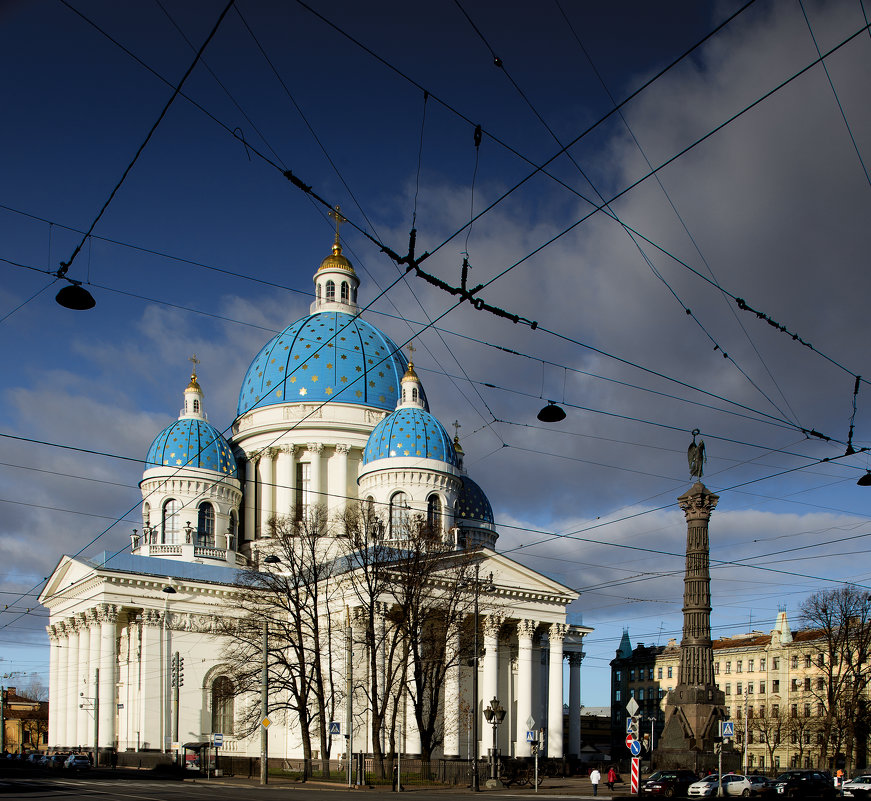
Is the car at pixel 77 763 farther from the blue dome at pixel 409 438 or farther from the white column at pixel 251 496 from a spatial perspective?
the blue dome at pixel 409 438

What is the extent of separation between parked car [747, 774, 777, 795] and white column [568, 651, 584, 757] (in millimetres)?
32454

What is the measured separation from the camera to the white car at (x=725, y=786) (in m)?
34.8

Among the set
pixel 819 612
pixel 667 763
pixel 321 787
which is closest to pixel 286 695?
pixel 321 787

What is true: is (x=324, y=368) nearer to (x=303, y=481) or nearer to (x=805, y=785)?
(x=303, y=481)

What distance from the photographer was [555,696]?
60406mm

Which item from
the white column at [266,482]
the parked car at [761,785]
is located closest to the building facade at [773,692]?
the white column at [266,482]

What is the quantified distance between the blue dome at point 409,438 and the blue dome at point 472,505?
679cm

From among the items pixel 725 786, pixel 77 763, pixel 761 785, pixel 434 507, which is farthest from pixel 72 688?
pixel 761 785

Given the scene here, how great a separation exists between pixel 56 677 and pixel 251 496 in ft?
56.1

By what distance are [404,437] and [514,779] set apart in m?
23.3

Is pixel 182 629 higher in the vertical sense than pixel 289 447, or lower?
lower

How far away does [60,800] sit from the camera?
24.9 m

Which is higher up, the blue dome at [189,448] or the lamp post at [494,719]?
the blue dome at [189,448]

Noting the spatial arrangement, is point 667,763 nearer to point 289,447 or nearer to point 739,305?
point 739,305
